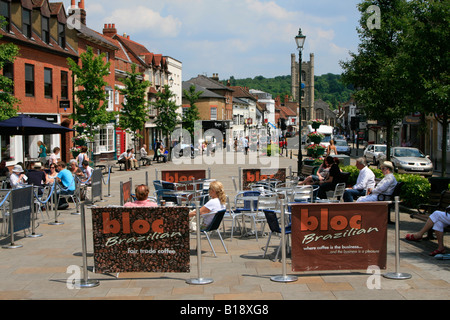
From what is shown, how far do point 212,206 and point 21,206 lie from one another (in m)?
3.97

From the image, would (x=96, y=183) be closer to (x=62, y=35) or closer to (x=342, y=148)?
(x=62, y=35)

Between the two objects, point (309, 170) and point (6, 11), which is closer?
point (309, 170)

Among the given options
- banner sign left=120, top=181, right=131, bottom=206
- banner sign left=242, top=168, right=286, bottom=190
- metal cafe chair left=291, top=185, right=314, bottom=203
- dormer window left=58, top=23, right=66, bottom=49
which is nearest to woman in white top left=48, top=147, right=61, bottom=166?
banner sign left=242, top=168, right=286, bottom=190

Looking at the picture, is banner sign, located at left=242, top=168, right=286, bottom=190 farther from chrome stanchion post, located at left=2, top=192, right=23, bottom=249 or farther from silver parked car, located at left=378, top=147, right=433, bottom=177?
silver parked car, located at left=378, top=147, right=433, bottom=177

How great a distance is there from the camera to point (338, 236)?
725cm

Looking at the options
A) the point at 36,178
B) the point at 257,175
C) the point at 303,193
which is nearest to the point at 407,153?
the point at 257,175

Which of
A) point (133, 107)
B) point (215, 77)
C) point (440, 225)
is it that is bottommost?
point (440, 225)

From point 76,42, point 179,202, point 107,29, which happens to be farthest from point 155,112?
point 179,202

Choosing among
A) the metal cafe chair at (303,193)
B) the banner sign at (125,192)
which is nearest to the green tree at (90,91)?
the banner sign at (125,192)

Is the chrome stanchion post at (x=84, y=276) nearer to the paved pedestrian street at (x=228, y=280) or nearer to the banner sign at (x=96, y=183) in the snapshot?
the paved pedestrian street at (x=228, y=280)

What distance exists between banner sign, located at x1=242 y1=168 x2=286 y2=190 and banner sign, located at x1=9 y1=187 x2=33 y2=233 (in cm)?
655

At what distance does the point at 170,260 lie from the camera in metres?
7.19

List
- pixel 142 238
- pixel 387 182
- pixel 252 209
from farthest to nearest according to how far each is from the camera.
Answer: pixel 387 182, pixel 252 209, pixel 142 238

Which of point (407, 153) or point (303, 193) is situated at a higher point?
point (407, 153)
